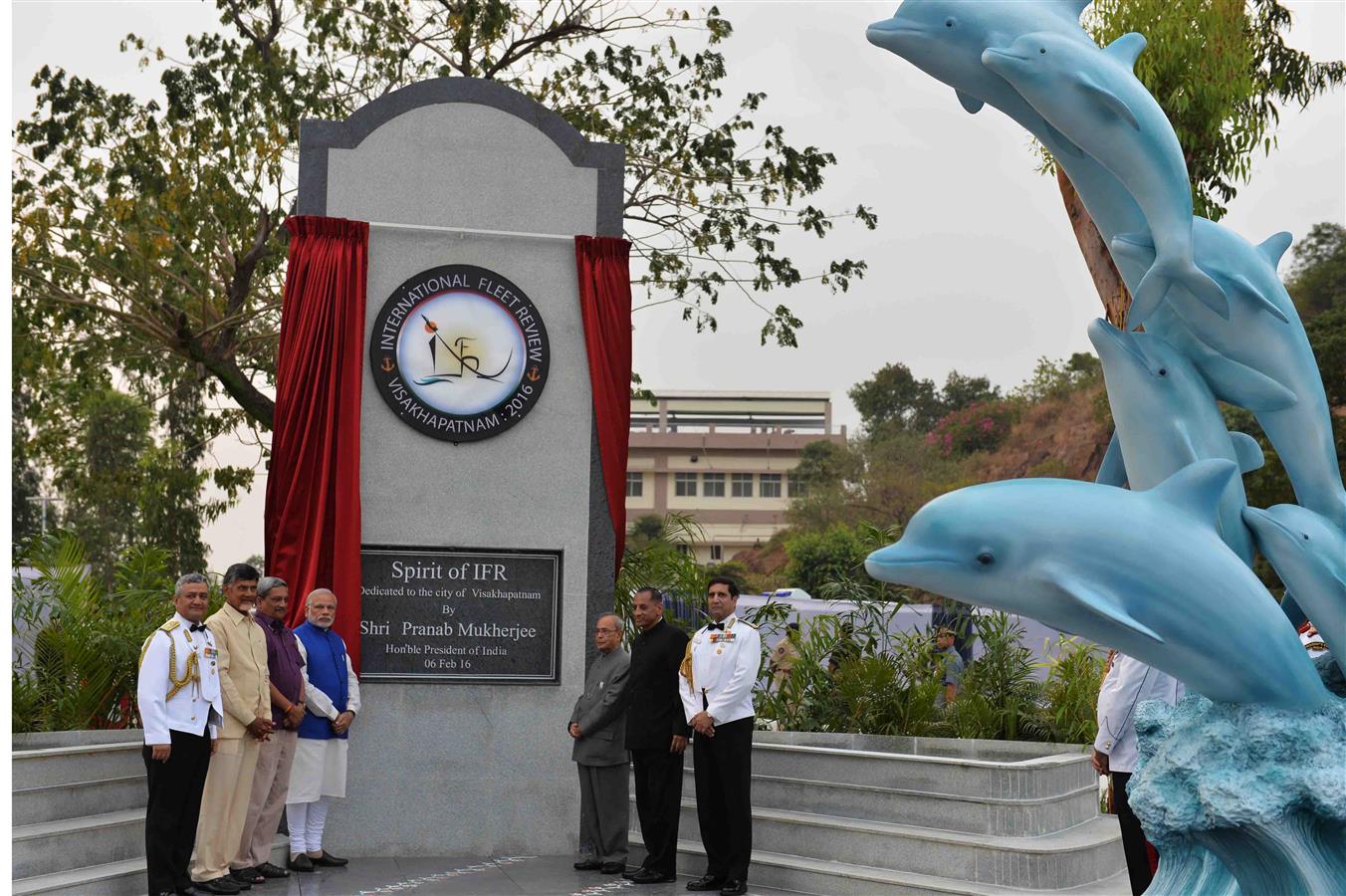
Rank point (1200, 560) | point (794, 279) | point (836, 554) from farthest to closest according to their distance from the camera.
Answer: point (836, 554) → point (794, 279) → point (1200, 560)

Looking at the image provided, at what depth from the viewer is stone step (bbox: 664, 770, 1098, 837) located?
24.1 feet

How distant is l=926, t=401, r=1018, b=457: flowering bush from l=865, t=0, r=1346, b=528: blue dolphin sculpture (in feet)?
151

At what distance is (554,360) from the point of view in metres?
9.39

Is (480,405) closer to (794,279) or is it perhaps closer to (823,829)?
(823,829)

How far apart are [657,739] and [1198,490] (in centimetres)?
474

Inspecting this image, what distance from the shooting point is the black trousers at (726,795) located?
25.6ft

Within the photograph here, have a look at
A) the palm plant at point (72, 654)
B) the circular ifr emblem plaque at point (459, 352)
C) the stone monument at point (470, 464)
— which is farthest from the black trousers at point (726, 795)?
the palm plant at point (72, 654)

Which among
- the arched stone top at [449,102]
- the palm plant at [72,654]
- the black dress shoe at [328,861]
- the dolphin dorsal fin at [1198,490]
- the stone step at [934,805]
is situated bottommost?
the black dress shoe at [328,861]

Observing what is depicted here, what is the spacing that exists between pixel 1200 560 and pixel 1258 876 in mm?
1085

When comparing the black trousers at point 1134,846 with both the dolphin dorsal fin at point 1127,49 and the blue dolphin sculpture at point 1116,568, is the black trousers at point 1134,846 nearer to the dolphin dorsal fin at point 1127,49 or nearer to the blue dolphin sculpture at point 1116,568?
the blue dolphin sculpture at point 1116,568

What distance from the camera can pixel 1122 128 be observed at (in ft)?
14.3

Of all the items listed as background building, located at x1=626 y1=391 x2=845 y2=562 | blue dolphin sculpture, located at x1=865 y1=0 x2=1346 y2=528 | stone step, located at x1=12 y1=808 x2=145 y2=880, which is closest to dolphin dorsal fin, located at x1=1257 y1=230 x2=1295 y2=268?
blue dolphin sculpture, located at x1=865 y1=0 x2=1346 y2=528

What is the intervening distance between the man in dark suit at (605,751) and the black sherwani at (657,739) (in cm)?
17

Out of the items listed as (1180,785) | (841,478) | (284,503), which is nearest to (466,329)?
(284,503)
